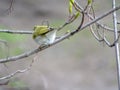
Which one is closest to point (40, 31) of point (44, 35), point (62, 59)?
point (44, 35)

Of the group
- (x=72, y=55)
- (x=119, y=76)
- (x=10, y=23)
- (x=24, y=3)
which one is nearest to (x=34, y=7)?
(x=24, y=3)

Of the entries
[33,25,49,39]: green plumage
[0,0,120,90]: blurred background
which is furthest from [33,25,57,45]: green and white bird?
[0,0,120,90]: blurred background

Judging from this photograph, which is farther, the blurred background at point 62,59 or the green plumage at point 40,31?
the blurred background at point 62,59

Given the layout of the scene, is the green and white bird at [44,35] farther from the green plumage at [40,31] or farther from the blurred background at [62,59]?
the blurred background at [62,59]

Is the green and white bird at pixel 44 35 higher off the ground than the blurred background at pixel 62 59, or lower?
higher

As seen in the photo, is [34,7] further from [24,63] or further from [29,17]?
[24,63]

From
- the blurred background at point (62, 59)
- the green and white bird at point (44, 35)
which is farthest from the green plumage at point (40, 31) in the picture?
the blurred background at point (62, 59)
